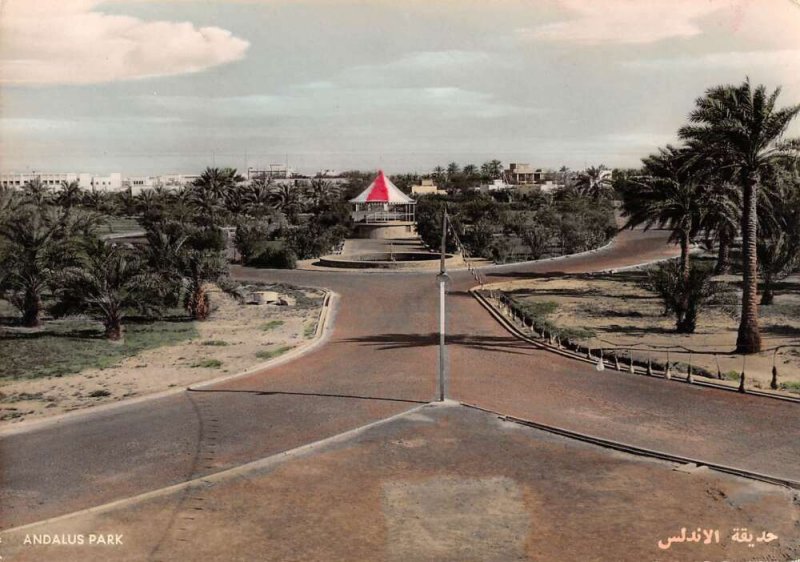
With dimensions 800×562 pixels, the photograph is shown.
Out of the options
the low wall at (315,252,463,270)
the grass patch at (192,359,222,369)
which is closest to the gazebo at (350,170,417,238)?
the low wall at (315,252,463,270)

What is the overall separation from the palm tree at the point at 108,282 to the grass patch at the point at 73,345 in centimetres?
89

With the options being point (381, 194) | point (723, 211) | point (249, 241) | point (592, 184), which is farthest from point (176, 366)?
point (592, 184)

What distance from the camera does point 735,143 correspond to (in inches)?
764

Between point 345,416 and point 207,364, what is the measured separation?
6.20 metres

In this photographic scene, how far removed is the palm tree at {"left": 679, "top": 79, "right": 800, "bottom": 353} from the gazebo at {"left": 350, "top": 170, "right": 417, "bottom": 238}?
36.7 meters

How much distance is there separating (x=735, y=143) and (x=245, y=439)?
46.8 feet

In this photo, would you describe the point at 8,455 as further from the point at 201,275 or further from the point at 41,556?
the point at 201,275

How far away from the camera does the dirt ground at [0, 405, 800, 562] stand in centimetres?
903

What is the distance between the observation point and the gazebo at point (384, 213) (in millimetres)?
56406

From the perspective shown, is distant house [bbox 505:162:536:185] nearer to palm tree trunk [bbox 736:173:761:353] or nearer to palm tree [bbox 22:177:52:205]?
palm tree [bbox 22:177:52:205]

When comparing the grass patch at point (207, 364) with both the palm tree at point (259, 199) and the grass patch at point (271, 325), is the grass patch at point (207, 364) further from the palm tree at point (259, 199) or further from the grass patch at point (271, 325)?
the palm tree at point (259, 199)

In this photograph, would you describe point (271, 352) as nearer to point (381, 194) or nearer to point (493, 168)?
point (381, 194)

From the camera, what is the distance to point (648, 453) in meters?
12.2

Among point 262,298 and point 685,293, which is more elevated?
point 685,293
